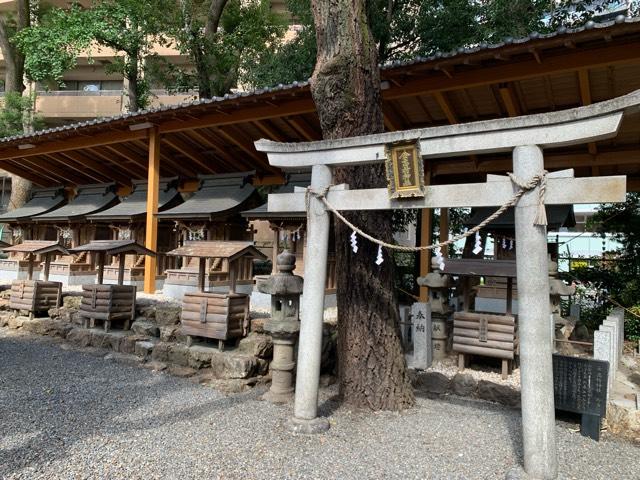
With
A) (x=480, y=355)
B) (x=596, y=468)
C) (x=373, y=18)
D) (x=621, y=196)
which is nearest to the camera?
(x=621, y=196)

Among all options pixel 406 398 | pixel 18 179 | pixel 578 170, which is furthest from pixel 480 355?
pixel 18 179

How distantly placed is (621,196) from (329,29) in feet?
12.4

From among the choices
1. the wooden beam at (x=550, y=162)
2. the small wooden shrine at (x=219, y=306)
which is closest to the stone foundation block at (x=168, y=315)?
the small wooden shrine at (x=219, y=306)

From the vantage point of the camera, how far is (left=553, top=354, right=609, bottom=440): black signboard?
182 inches

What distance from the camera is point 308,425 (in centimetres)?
455

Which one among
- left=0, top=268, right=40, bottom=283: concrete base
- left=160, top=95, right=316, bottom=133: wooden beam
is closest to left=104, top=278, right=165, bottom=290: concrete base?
→ left=0, top=268, right=40, bottom=283: concrete base

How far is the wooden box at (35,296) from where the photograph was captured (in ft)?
31.7

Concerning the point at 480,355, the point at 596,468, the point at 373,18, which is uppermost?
the point at 373,18

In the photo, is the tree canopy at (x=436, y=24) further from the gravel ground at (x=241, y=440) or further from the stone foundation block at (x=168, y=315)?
the gravel ground at (x=241, y=440)

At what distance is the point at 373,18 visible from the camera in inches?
493

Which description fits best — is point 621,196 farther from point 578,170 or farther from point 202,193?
point 202,193

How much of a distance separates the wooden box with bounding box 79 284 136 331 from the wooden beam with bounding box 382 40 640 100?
640cm

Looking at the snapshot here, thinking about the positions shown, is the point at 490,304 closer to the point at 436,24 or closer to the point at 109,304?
the point at 436,24

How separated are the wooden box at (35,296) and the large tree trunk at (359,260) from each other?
7.61 meters
